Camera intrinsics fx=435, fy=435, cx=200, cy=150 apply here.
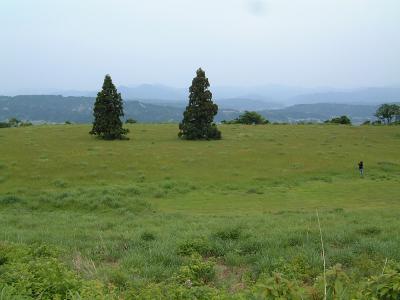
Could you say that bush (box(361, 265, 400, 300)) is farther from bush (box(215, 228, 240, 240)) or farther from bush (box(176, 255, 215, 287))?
bush (box(215, 228, 240, 240))

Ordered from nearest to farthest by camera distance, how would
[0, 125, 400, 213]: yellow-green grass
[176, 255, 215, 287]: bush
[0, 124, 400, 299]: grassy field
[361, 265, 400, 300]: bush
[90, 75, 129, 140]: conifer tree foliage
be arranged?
1. [361, 265, 400, 300]: bush
2. [176, 255, 215, 287]: bush
3. [0, 124, 400, 299]: grassy field
4. [0, 125, 400, 213]: yellow-green grass
5. [90, 75, 129, 140]: conifer tree foliage

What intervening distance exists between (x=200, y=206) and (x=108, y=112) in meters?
24.7

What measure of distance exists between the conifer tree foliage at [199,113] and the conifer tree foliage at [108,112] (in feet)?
22.5

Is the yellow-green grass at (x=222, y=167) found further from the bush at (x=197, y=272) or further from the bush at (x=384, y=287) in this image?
the bush at (x=384, y=287)

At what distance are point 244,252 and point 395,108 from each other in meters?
79.9

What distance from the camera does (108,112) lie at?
44.4 meters

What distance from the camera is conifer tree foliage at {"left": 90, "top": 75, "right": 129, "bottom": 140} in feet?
144

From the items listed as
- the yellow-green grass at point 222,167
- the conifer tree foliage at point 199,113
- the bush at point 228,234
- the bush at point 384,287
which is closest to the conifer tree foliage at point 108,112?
the yellow-green grass at point 222,167

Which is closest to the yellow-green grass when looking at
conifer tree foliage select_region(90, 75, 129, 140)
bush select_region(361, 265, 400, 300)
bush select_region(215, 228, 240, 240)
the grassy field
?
the grassy field

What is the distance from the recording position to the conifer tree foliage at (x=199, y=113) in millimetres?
45500

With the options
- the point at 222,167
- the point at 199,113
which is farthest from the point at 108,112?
the point at 222,167

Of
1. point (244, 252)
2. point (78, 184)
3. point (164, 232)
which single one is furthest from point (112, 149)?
point (244, 252)

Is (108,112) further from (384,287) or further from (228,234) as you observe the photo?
(384,287)

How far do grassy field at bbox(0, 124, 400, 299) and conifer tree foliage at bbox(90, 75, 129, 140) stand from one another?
2724 mm
